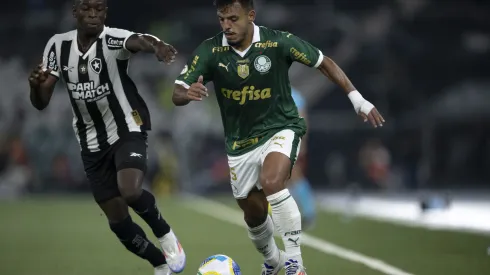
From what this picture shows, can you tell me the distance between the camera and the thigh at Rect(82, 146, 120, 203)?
8391 millimetres

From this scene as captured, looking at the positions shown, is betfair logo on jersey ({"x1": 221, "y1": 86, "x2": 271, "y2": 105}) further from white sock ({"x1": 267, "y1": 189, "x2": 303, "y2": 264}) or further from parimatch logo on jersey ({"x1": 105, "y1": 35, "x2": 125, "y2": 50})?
parimatch logo on jersey ({"x1": 105, "y1": 35, "x2": 125, "y2": 50})

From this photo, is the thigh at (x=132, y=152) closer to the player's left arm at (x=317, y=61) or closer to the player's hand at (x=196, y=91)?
the player's hand at (x=196, y=91)

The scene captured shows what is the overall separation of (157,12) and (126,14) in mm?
1002

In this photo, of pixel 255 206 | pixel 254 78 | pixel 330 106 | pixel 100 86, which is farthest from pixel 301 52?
pixel 330 106

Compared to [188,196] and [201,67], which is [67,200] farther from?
[201,67]

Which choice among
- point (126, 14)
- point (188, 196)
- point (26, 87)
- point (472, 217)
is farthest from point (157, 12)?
point (472, 217)

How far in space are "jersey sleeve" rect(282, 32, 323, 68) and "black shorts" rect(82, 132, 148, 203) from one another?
154cm

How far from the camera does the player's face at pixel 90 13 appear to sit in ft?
27.2

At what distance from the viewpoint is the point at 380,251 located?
35.7 ft

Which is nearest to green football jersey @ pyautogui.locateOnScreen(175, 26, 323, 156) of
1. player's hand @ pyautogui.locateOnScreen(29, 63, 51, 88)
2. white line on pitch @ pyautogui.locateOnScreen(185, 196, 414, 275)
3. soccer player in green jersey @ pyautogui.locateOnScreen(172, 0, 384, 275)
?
soccer player in green jersey @ pyautogui.locateOnScreen(172, 0, 384, 275)

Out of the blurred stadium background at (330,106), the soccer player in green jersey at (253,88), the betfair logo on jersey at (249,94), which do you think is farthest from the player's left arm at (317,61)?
the blurred stadium background at (330,106)

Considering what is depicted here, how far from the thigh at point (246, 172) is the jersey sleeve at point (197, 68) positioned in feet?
2.44

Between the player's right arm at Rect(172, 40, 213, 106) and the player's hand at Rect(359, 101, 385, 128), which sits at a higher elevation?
the player's right arm at Rect(172, 40, 213, 106)

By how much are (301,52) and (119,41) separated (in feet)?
5.27
